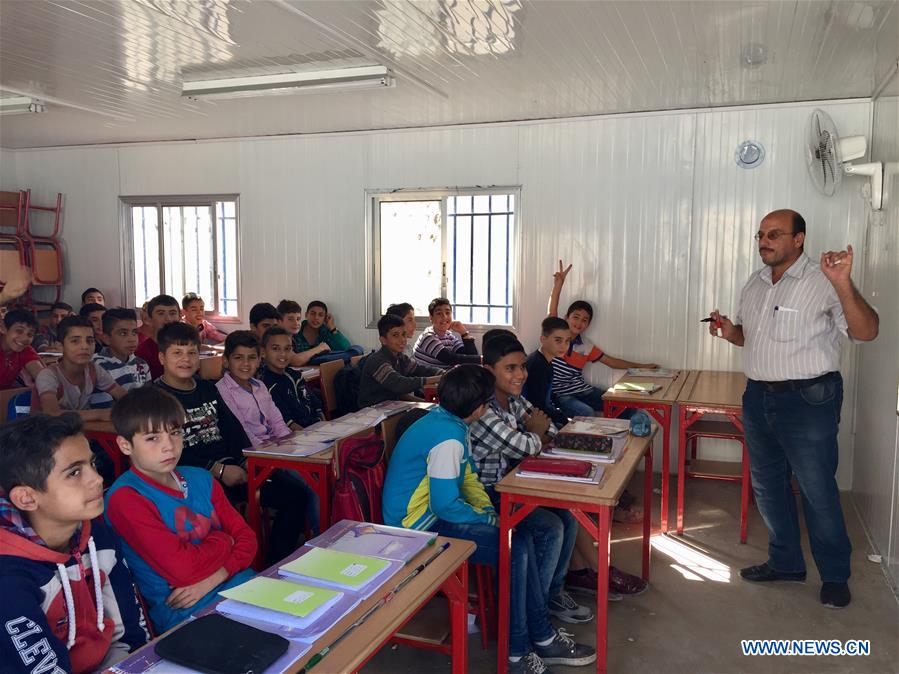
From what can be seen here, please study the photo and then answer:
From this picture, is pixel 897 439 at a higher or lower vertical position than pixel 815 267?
lower

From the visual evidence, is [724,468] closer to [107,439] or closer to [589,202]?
[589,202]

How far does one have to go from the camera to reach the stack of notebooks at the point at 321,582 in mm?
1450

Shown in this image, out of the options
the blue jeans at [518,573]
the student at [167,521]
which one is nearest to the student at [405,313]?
the blue jeans at [518,573]

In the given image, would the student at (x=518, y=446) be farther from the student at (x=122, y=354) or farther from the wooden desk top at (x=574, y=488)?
the student at (x=122, y=354)

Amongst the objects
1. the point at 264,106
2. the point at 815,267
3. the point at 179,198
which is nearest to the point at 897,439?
the point at 815,267

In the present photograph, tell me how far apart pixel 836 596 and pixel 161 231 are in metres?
6.23

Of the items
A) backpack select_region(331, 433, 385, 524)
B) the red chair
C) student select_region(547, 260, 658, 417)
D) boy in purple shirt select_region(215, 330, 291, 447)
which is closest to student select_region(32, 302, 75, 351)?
boy in purple shirt select_region(215, 330, 291, 447)

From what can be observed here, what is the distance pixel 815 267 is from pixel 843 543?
1.19 meters

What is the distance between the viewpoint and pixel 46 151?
7.15 meters

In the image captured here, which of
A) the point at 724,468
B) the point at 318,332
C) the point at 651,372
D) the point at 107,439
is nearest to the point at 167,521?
the point at 107,439

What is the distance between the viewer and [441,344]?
5.39 metres

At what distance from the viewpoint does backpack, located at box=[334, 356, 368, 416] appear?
4.80 meters

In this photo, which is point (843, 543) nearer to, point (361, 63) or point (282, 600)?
point (282, 600)

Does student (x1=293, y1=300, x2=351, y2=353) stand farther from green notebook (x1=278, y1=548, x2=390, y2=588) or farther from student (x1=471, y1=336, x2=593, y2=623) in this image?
green notebook (x1=278, y1=548, x2=390, y2=588)
